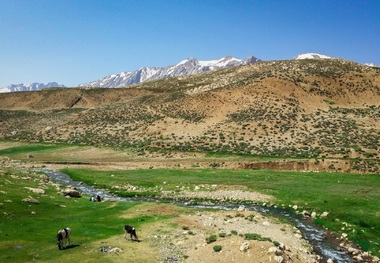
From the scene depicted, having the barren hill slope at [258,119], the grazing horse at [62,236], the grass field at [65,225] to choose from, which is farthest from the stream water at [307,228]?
the barren hill slope at [258,119]

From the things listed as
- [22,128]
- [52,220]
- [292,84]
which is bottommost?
[52,220]

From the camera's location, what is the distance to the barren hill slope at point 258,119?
267ft

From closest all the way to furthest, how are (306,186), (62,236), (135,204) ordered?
(62,236) < (135,204) < (306,186)

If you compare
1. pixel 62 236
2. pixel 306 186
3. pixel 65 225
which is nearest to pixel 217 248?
pixel 62 236

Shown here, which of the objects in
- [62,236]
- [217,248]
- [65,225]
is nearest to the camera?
[217,248]

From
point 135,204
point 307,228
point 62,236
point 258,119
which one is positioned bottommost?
point 307,228

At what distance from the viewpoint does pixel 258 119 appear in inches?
3848

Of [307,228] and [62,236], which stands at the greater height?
[62,236]

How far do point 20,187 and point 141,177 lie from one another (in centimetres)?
2091

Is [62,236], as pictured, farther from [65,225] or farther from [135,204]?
[135,204]

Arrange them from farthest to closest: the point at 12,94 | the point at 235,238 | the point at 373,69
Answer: the point at 12,94 < the point at 373,69 < the point at 235,238

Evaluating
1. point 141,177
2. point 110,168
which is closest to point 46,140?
point 110,168

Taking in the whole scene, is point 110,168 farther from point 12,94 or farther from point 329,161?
point 12,94

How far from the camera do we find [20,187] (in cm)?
4066
